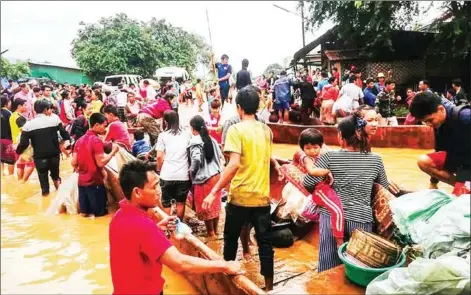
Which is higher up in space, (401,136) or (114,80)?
(114,80)

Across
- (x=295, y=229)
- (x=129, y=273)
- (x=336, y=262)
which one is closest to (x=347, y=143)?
(x=336, y=262)

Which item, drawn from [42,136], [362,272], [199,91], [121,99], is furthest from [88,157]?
[199,91]

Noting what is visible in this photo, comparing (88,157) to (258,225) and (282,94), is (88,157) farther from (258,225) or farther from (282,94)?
(282,94)

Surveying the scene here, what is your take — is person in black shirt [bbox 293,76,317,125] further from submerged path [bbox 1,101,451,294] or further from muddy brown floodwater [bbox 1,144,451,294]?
muddy brown floodwater [bbox 1,144,451,294]

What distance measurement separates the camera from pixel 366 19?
17156 mm

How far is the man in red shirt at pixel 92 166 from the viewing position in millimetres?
6269

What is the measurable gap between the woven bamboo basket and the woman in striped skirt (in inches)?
9.3

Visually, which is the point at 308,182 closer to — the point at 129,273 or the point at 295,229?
the point at 129,273

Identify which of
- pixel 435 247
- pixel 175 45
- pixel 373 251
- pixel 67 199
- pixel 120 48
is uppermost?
pixel 175 45

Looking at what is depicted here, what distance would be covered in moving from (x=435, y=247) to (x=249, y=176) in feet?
4.96

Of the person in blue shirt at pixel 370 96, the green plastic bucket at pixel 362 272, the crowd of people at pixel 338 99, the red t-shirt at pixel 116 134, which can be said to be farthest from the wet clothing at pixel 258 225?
the person in blue shirt at pixel 370 96

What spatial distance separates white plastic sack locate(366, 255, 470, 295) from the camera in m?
2.34

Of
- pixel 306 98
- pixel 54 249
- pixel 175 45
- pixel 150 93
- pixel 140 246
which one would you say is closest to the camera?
pixel 140 246

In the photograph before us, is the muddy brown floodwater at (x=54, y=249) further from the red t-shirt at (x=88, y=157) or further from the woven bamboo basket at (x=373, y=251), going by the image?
the woven bamboo basket at (x=373, y=251)
